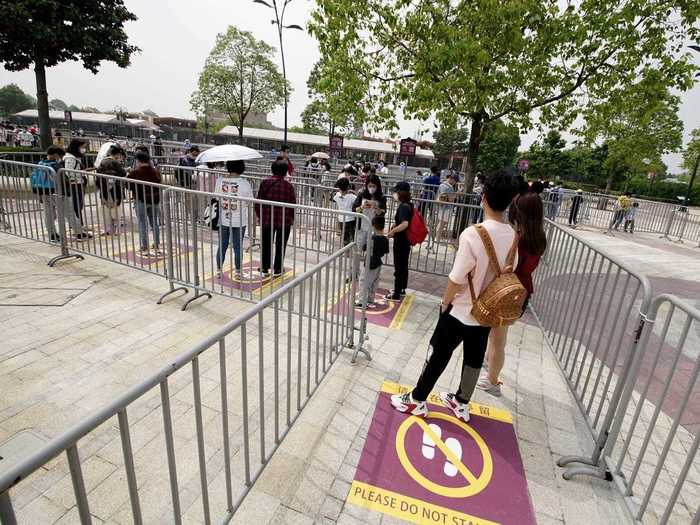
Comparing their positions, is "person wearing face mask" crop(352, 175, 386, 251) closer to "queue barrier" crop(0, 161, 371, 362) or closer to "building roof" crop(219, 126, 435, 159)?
"queue barrier" crop(0, 161, 371, 362)

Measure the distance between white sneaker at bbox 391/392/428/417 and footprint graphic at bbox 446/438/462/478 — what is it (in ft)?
1.05

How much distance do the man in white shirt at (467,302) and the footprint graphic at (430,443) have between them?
152 millimetres

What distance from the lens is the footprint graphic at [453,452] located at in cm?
294

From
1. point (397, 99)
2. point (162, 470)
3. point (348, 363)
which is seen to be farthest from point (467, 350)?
point (397, 99)

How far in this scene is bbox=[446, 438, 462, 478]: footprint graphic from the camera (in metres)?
2.94

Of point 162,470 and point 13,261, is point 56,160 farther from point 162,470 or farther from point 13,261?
point 162,470

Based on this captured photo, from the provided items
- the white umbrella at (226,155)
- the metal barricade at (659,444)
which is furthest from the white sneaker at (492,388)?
the white umbrella at (226,155)

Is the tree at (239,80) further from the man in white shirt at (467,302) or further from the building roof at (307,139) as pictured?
the man in white shirt at (467,302)

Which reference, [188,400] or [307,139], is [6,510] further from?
[307,139]

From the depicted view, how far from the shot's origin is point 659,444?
3453mm

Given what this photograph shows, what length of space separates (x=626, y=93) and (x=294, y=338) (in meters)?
8.52

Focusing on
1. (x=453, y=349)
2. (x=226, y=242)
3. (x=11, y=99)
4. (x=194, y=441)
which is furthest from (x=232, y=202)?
(x=11, y=99)

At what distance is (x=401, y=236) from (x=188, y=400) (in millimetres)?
3672

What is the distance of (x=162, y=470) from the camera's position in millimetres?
2732
